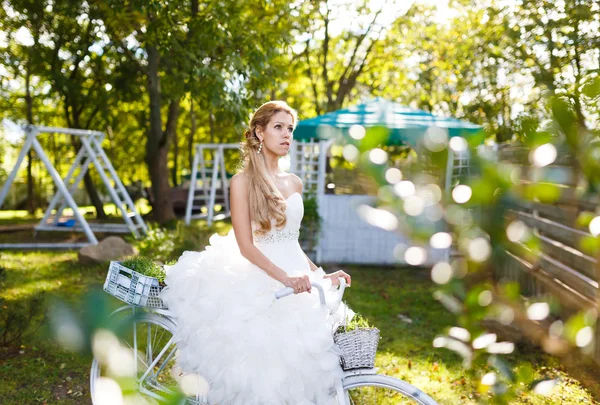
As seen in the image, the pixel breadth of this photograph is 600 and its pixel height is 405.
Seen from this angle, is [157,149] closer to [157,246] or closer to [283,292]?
[157,246]

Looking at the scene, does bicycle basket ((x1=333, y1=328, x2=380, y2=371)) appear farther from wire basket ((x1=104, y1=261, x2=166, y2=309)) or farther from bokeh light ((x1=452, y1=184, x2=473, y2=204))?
bokeh light ((x1=452, y1=184, x2=473, y2=204))

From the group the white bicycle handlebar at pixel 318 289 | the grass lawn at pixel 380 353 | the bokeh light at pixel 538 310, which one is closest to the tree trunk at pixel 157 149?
the grass lawn at pixel 380 353

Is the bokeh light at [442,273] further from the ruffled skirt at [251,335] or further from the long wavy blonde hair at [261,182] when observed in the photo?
the long wavy blonde hair at [261,182]

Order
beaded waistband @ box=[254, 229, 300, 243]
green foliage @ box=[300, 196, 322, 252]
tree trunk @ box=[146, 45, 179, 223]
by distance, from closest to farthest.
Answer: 1. beaded waistband @ box=[254, 229, 300, 243]
2. green foliage @ box=[300, 196, 322, 252]
3. tree trunk @ box=[146, 45, 179, 223]

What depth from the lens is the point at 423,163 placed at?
58cm

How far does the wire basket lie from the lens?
3006 millimetres

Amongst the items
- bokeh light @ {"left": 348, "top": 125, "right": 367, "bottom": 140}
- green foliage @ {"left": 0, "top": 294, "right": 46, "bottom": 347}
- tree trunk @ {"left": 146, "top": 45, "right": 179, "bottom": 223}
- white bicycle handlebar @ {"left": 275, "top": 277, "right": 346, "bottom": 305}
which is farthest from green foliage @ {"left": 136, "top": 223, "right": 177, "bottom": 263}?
bokeh light @ {"left": 348, "top": 125, "right": 367, "bottom": 140}

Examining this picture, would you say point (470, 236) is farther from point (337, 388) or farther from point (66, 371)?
point (66, 371)

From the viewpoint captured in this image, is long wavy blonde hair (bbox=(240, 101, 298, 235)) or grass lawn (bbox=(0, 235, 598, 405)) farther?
grass lawn (bbox=(0, 235, 598, 405))

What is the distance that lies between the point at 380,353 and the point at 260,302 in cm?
269

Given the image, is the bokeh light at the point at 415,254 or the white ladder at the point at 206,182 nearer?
the bokeh light at the point at 415,254

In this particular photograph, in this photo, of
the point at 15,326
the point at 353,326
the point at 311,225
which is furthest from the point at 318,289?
the point at 311,225

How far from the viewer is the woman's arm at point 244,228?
2772mm

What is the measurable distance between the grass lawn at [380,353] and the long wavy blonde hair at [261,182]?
112 centimetres
